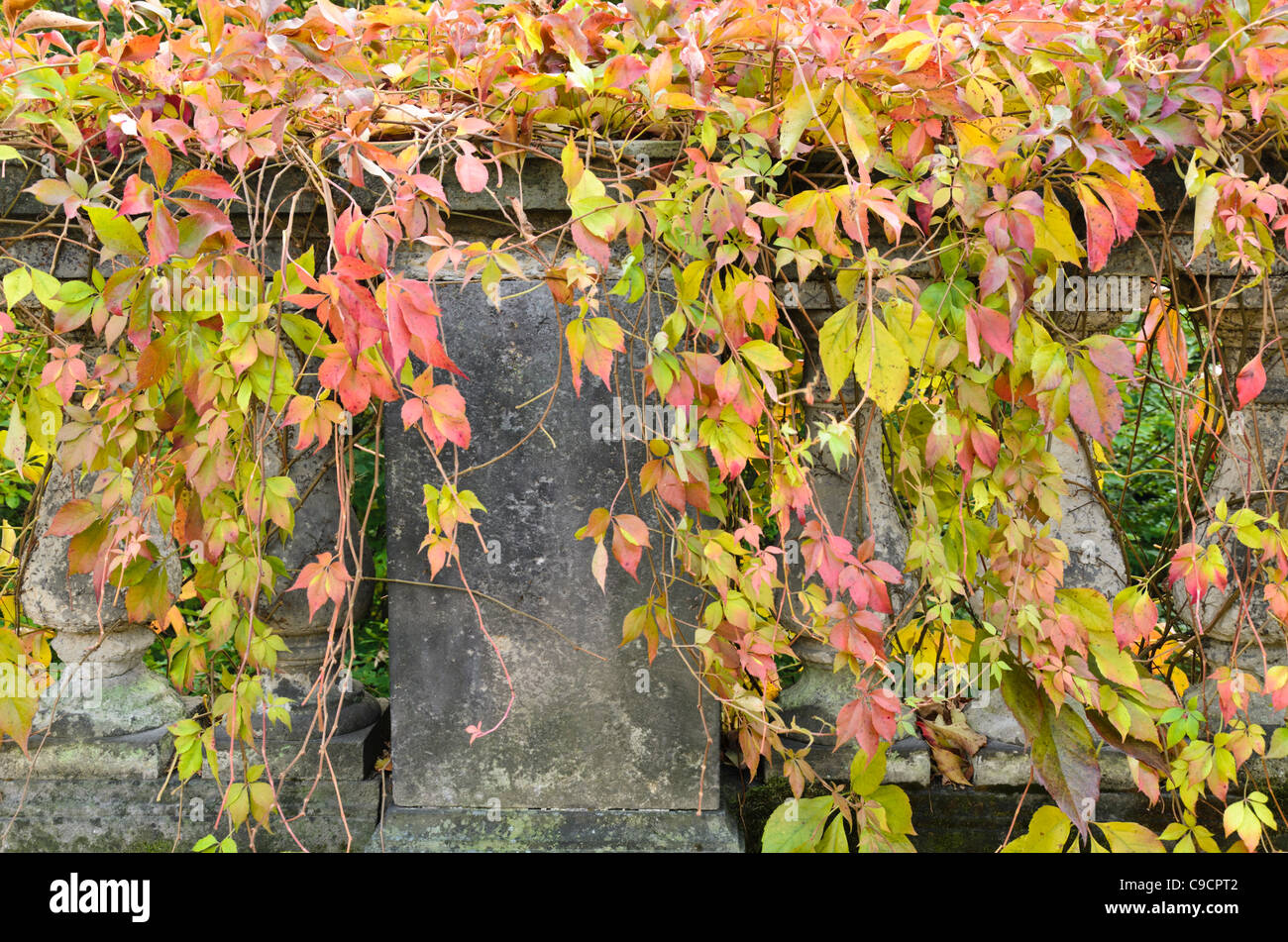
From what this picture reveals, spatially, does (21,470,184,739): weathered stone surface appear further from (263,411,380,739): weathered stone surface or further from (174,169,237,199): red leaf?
(174,169,237,199): red leaf

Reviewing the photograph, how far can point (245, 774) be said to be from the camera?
1.39 m

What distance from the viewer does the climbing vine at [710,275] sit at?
4.00 feet

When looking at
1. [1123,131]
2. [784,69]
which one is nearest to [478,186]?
[784,69]

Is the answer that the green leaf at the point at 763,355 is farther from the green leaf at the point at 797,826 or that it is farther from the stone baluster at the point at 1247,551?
the stone baluster at the point at 1247,551

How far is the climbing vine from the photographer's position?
122cm

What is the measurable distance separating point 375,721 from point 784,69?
140 cm

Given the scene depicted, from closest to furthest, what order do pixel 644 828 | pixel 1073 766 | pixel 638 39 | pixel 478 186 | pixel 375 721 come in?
pixel 478 186 → pixel 638 39 → pixel 1073 766 → pixel 644 828 → pixel 375 721

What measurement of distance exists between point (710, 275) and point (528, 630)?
2.20ft

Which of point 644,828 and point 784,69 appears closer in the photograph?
point 784,69

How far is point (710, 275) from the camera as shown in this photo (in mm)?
1367

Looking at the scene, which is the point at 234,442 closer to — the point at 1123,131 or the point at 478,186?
the point at 478,186

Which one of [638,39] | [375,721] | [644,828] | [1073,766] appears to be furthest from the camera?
[375,721]

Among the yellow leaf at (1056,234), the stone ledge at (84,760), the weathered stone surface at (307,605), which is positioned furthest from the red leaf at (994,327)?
the stone ledge at (84,760)

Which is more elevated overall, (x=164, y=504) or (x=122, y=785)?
(x=164, y=504)
